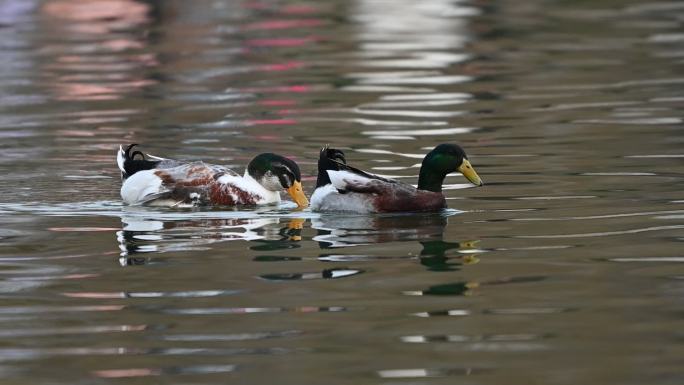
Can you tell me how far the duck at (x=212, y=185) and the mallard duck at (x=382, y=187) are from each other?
0.39 meters

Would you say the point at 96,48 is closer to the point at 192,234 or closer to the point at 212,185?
the point at 212,185

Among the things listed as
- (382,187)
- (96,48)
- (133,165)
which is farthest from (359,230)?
(96,48)

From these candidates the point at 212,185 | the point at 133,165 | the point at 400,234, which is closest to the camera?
the point at 400,234

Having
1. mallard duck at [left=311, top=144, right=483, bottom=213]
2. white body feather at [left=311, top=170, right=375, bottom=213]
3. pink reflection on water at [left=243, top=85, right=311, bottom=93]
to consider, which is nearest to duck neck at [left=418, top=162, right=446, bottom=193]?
mallard duck at [left=311, top=144, right=483, bottom=213]

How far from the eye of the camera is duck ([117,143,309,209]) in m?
12.7

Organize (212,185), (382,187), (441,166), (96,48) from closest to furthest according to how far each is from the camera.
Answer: (382,187), (441,166), (212,185), (96,48)

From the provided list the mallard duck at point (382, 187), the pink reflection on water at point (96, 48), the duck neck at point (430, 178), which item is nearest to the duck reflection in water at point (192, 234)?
the mallard duck at point (382, 187)

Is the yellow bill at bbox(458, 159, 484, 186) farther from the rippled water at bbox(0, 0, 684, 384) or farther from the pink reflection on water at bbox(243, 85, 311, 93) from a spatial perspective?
the pink reflection on water at bbox(243, 85, 311, 93)

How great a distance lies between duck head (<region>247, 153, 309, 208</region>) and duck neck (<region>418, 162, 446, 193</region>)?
98 centimetres

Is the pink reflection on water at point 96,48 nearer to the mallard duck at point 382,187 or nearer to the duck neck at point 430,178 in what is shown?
the mallard duck at point 382,187

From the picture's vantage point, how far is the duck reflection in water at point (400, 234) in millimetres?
10219

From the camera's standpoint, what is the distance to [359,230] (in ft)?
Result: 37.8

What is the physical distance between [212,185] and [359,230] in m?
1.61

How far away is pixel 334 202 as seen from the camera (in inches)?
483
